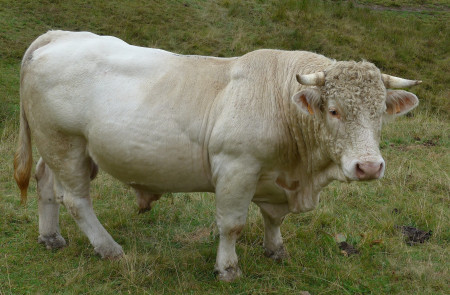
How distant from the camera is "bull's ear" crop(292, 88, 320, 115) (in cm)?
405

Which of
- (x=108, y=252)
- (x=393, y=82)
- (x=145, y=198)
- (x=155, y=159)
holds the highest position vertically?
(x=393, y=82)

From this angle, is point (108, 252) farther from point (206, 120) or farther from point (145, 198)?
point (206, 120)

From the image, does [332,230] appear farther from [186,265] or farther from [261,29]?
[261,29]

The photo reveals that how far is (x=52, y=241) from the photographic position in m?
5.29

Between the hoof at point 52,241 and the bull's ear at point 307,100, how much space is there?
9.34ft

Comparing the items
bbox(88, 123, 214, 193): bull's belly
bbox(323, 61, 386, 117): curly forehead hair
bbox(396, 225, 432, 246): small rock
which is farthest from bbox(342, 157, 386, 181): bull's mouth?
bbox(396, 225, 432, 246): small rock

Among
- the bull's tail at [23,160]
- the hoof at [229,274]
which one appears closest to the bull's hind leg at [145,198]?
the hoof at [229,274]

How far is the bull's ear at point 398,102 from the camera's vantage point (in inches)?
165

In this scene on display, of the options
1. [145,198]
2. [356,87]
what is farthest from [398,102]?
[145,198]

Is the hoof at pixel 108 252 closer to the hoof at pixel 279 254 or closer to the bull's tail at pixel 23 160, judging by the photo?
the bull's tail at pixel 23 160

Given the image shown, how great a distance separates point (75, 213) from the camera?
5.06 metres

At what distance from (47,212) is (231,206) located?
6.70ft

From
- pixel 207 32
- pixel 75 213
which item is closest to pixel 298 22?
pixel 207 32

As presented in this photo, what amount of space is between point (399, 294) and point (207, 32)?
398 inches
